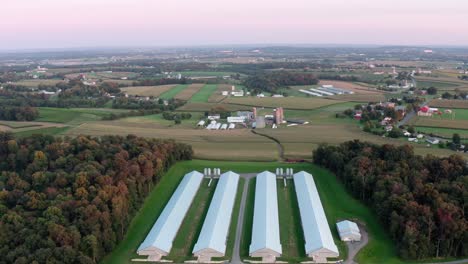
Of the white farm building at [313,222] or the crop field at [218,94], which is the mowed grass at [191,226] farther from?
the crop field at [218,94]

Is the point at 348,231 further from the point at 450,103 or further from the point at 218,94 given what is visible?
the point at 218,94

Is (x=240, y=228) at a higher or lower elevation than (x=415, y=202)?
lower

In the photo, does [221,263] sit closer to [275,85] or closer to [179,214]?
[179,214]

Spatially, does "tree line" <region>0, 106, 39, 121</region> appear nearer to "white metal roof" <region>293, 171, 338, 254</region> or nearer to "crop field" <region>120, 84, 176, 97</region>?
"crop field" <region>120, 84, 176, 97</region>

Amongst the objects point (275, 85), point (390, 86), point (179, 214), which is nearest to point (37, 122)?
point (179, 214)

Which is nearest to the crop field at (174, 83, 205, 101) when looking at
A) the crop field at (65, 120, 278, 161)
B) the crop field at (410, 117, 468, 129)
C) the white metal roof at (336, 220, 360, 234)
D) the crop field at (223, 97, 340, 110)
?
the crop field at (223, 97, 340, 110)
